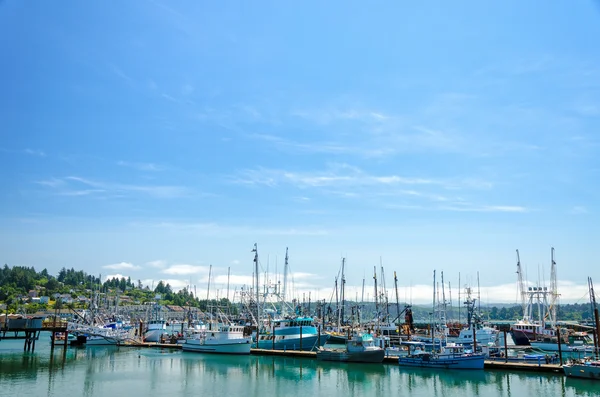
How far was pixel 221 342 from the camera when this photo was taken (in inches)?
2517

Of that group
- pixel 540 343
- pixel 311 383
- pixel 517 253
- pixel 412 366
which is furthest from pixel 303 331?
pixel 517 253

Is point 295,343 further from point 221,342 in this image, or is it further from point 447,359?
point 447,359

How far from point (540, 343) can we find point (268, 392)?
5234 cm

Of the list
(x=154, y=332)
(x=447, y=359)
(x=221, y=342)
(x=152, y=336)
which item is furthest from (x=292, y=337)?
(x=152, y=336)

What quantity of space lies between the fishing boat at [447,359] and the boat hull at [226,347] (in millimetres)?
20793

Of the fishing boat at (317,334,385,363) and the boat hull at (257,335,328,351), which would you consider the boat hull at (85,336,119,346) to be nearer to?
the boat hull at (257,335,328,351)

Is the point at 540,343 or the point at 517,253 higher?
the point at 517,253

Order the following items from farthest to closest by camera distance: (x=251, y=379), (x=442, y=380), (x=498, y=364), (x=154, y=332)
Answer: (x=154, y=332) → (x=498, y=364) → (x=251, y=379) → (x=442, y=380)

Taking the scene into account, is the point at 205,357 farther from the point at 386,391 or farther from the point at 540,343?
the point at 540,343

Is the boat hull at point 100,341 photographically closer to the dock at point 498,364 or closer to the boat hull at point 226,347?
the boat hull at point 226,347

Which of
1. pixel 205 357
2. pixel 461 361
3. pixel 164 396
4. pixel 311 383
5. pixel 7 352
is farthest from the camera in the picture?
pixel 7 352

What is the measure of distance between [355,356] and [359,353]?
0.62m

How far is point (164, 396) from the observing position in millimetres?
36906

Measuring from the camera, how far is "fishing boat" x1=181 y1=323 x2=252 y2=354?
62.5 meters
